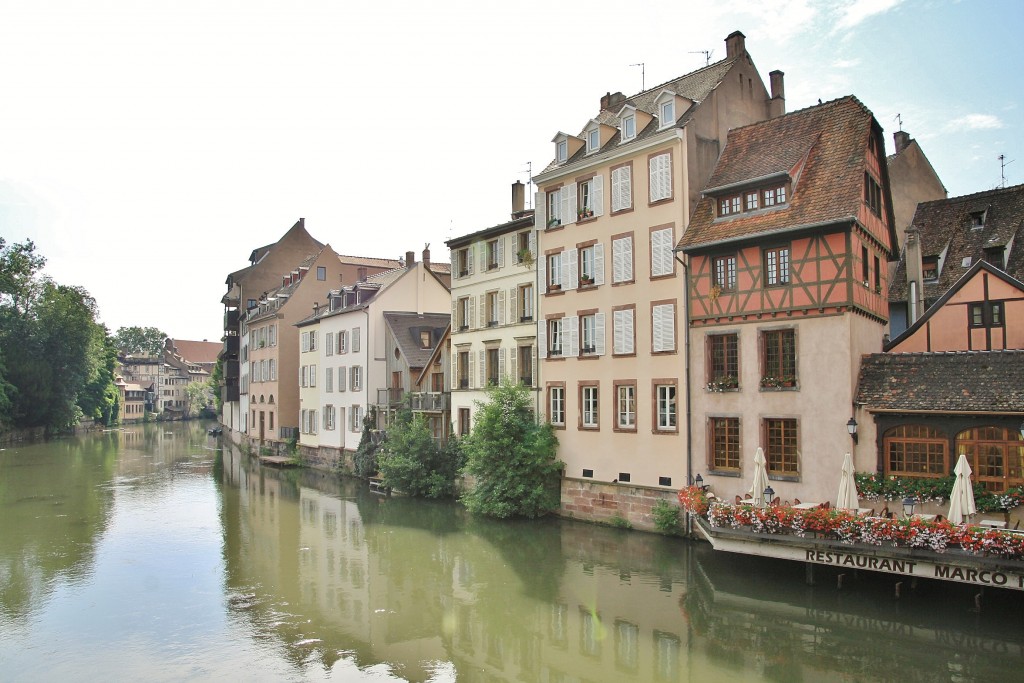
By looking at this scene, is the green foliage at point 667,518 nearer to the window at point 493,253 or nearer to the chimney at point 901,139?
the window at point 493,253

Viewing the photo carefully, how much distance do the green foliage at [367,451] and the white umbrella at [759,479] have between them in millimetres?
21814

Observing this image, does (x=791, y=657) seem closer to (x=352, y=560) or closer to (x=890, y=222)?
(x=352, y=560)

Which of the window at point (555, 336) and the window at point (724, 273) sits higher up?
the window at point (724, 273)

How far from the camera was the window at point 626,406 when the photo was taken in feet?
75.6

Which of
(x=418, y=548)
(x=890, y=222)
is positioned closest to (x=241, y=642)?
(x=418, y=548)

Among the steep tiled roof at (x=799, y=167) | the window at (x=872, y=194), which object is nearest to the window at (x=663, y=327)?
the steep tiled roof at (x=799, y=167)

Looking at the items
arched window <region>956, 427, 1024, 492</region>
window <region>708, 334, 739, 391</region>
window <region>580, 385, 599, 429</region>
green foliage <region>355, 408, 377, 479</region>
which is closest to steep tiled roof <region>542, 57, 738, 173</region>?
window <region>708, 334, 739, 391</region>

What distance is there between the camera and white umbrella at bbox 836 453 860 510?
16359 millimetres

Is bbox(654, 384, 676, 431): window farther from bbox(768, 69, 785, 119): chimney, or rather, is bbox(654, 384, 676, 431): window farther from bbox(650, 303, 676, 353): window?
bbox(768, 69, 785, 119): chimney

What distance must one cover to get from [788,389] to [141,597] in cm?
1644

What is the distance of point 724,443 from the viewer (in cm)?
2061

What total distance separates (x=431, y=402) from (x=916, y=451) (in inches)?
781

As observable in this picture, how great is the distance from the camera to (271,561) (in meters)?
21.0

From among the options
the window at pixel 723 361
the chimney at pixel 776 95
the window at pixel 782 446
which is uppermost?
the chimney at pixel 776 95
